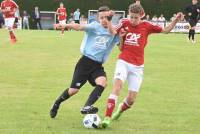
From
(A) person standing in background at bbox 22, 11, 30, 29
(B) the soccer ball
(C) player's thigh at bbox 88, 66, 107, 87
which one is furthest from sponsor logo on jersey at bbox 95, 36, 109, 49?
(A) person standing in background at bbox 22, 11, 30, 29

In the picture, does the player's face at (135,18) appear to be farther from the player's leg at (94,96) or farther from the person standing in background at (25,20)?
the person standing in background at (25,20)

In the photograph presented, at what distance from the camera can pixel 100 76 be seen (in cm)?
976

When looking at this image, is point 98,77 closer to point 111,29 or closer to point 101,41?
point 101,41

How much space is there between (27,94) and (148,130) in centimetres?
429

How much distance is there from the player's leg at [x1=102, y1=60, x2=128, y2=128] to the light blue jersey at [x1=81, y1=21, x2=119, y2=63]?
1.26 feet

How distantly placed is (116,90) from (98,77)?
1.71 feet

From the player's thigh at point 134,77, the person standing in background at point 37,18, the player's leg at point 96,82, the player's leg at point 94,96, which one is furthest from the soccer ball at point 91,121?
the person standing in background at point 37,18

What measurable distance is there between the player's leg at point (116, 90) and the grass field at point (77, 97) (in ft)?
0.63

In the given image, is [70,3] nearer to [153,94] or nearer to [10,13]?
[10,13]

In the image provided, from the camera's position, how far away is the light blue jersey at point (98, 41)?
31.7ft

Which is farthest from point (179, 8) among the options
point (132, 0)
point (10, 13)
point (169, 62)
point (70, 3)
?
point (169, 62)

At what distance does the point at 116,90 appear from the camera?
9.36 metres

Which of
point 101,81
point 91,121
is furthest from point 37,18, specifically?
point 91,121

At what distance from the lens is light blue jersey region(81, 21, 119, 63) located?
31.7 feet
